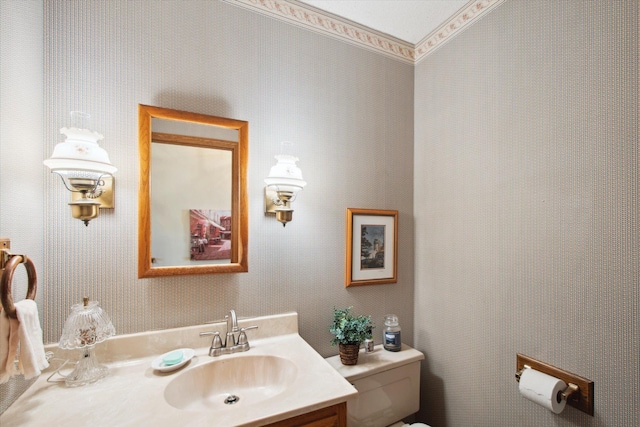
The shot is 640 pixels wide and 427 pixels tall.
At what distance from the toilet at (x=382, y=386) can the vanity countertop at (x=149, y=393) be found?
314 mm

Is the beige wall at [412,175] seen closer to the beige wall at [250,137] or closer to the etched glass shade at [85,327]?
the beige wall at [250,137]

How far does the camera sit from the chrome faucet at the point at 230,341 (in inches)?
46.7

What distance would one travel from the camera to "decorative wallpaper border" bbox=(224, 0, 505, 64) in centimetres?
140

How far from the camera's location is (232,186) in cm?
130

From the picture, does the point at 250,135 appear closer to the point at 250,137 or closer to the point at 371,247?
the point at 250,137

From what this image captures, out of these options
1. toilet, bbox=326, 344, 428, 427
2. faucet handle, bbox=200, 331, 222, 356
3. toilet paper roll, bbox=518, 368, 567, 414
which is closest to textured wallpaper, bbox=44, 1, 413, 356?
faucet handle, bbox=200, 331, 222, 356

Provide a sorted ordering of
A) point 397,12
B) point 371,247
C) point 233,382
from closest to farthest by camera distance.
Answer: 1. point 233,382
2. point 397,12
3. point 371,247

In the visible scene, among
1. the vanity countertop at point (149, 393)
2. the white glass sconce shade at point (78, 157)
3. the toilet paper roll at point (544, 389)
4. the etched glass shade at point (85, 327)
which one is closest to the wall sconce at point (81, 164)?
the white glass sconce shade at point (78, 157)

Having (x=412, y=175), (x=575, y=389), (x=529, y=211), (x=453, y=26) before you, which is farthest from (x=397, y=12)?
(x=575, y=389)

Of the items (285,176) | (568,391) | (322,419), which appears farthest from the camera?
(285,176)

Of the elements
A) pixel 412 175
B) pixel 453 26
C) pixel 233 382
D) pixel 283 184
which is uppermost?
pixel 453 26

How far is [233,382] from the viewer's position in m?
1.16

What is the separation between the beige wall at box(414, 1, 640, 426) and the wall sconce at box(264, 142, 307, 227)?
33.5 inches

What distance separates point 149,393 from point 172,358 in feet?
0.56
